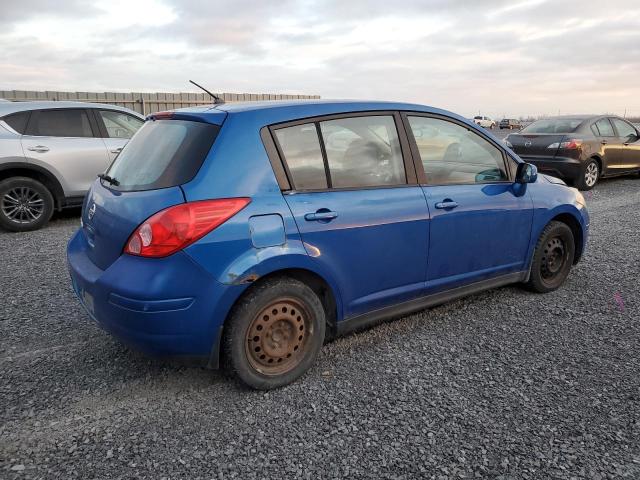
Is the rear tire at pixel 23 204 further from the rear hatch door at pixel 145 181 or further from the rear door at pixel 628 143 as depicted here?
the rear door at pixel 628 143

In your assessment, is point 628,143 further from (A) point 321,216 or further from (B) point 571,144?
(A) point 321,216

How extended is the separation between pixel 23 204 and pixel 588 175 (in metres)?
10.1

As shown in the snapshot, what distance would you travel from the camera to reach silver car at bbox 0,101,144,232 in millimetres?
6656

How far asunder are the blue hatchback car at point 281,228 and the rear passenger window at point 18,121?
438 cm

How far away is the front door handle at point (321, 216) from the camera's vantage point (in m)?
2.82

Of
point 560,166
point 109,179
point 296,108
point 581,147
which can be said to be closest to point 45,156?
point 109,179

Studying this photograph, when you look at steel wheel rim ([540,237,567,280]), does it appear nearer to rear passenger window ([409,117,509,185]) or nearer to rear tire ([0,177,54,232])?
rear passenger window ([409,117,509,185])

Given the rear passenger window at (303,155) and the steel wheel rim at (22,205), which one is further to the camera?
the steel wheel rim at (22,205)

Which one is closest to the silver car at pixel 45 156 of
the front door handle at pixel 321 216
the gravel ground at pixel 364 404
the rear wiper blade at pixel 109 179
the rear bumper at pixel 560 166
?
the gravel ground at pixel 364 404

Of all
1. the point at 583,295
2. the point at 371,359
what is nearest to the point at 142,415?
the point at 371,359

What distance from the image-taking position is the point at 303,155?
9.63ft

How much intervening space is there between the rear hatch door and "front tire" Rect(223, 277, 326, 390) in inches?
26.8

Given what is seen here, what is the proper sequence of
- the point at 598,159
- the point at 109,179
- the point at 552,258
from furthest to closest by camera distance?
the point at 598,159 → the point at 552,258 → the point at 109,179

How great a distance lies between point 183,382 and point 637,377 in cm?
266
